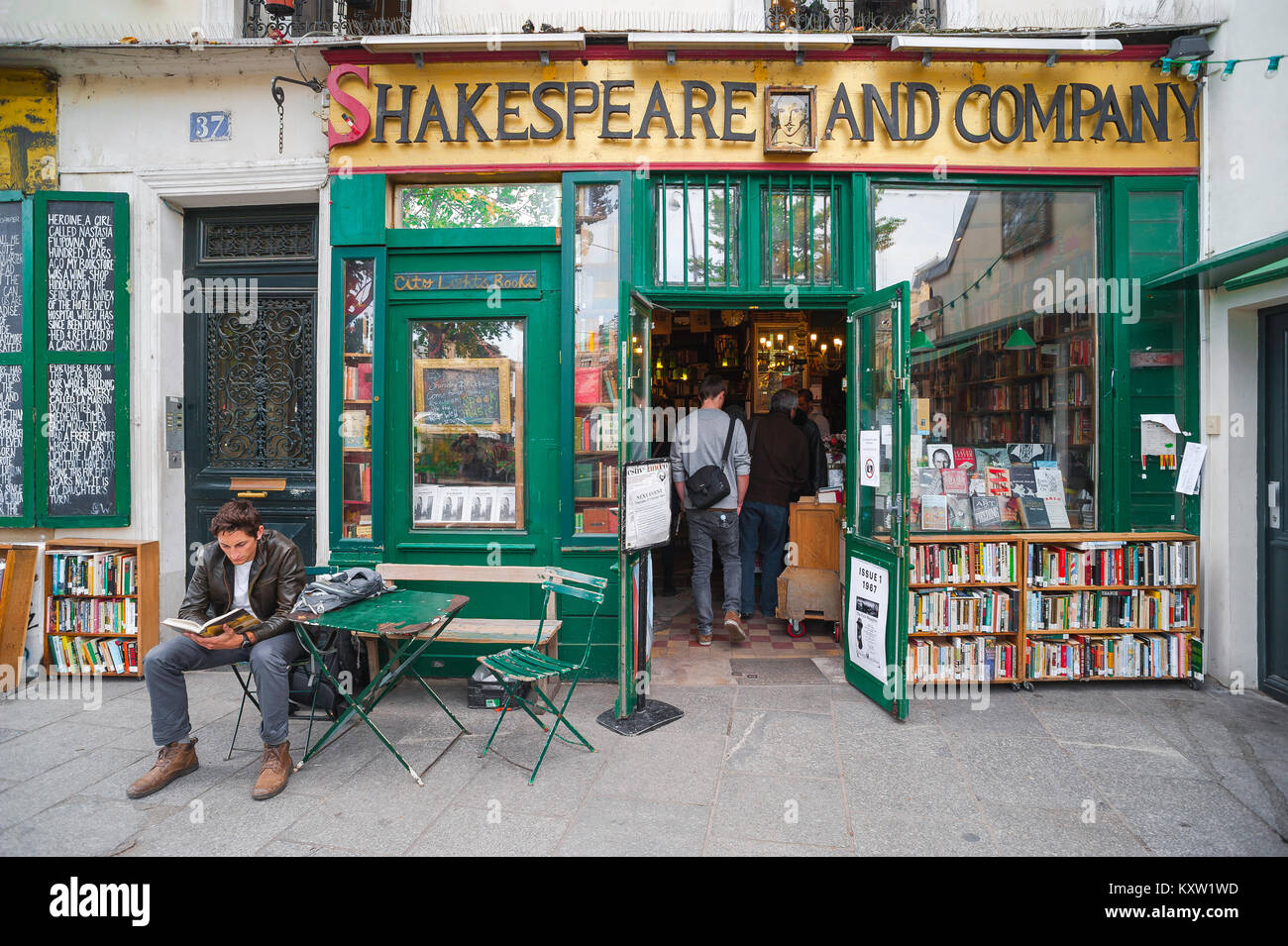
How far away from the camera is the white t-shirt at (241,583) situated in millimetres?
4027

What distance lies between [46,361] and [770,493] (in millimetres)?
5912

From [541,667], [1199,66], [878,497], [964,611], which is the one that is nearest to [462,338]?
[541,667]

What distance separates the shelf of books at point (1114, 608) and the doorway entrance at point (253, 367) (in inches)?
218

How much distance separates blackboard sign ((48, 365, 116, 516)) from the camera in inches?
212

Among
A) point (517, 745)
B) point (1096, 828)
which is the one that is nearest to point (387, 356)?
point (517, 745)

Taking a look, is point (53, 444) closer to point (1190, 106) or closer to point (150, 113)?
point (150, 113)

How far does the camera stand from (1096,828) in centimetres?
321

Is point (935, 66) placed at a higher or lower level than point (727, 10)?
lower

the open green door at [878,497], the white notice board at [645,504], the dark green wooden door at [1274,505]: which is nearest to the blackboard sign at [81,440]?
the white notice board at [645,504]

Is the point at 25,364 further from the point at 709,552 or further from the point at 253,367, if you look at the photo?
the point at 709,552

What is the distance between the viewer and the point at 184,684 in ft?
12.2

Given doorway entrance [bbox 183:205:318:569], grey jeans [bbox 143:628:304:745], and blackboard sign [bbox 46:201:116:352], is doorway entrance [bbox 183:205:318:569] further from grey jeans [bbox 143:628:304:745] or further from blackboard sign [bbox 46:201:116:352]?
grey jeans [bbox 143:628:304:745]

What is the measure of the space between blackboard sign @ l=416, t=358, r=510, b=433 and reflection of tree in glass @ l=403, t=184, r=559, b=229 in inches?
41.4

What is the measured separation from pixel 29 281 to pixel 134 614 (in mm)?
2654
